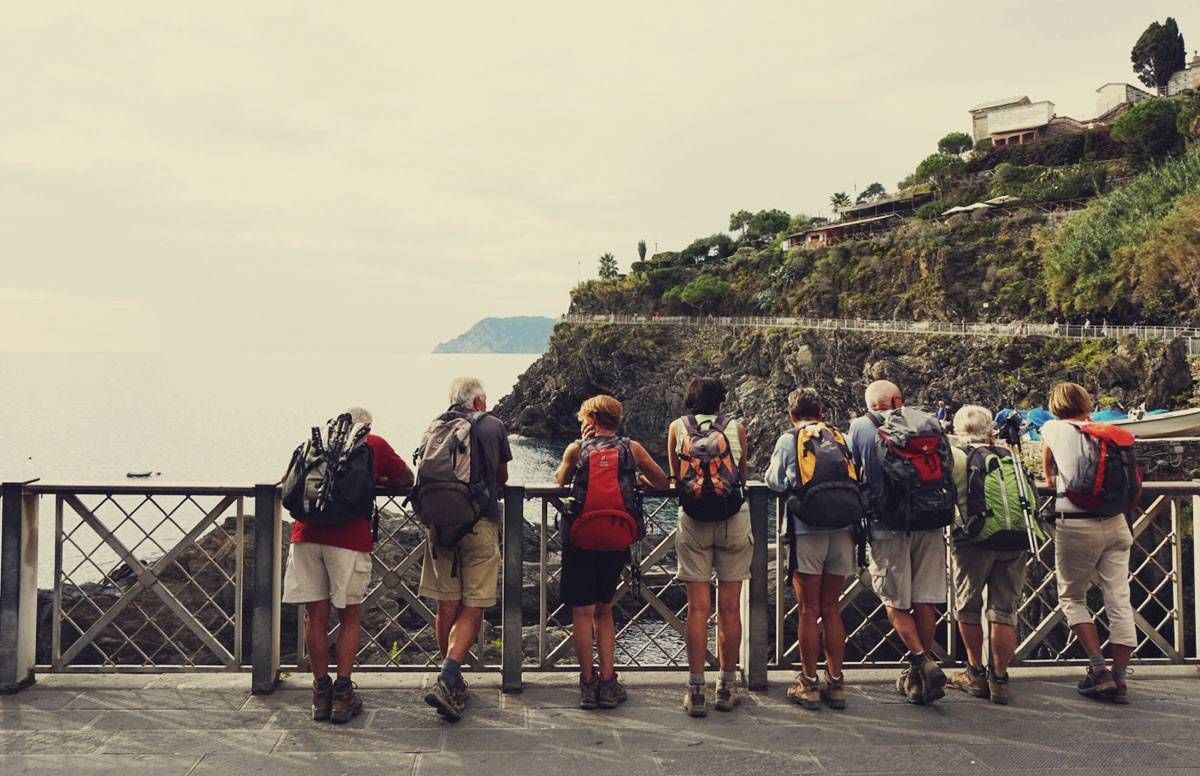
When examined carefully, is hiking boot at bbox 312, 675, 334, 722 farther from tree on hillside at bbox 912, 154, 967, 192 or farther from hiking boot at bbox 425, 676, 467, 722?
tree on hillside at bbox 912, 154, 967, 192

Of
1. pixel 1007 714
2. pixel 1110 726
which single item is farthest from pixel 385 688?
pixel 1110 726

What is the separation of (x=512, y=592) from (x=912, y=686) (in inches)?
101

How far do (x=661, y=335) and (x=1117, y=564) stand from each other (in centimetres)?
7974

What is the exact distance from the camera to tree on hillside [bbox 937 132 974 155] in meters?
101

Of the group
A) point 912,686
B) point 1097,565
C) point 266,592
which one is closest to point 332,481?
point 266,592

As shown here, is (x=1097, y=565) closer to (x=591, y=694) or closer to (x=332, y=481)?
(x=591, y=694)

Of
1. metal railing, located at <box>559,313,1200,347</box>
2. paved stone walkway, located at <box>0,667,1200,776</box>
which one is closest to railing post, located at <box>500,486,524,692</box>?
paved stone walkway, located at <box>0,667,1200,776</box>

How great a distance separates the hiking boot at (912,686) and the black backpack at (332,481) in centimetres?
346

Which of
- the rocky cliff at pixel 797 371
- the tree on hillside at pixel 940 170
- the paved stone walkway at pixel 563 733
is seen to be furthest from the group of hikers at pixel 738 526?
the tree on hillside at pixel 940 170

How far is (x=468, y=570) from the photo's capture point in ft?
15.1

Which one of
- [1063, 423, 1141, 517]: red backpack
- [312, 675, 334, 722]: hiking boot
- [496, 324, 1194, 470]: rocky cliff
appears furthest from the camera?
[496, 324, 1194, 470]: rocky cliff

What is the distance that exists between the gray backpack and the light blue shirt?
174 centimetres

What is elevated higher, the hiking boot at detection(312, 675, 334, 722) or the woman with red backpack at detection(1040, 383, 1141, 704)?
the woman with red backpack at detection(1040, 383, 1141, 704)

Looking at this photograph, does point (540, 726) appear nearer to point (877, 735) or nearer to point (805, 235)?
point (877, 735)
